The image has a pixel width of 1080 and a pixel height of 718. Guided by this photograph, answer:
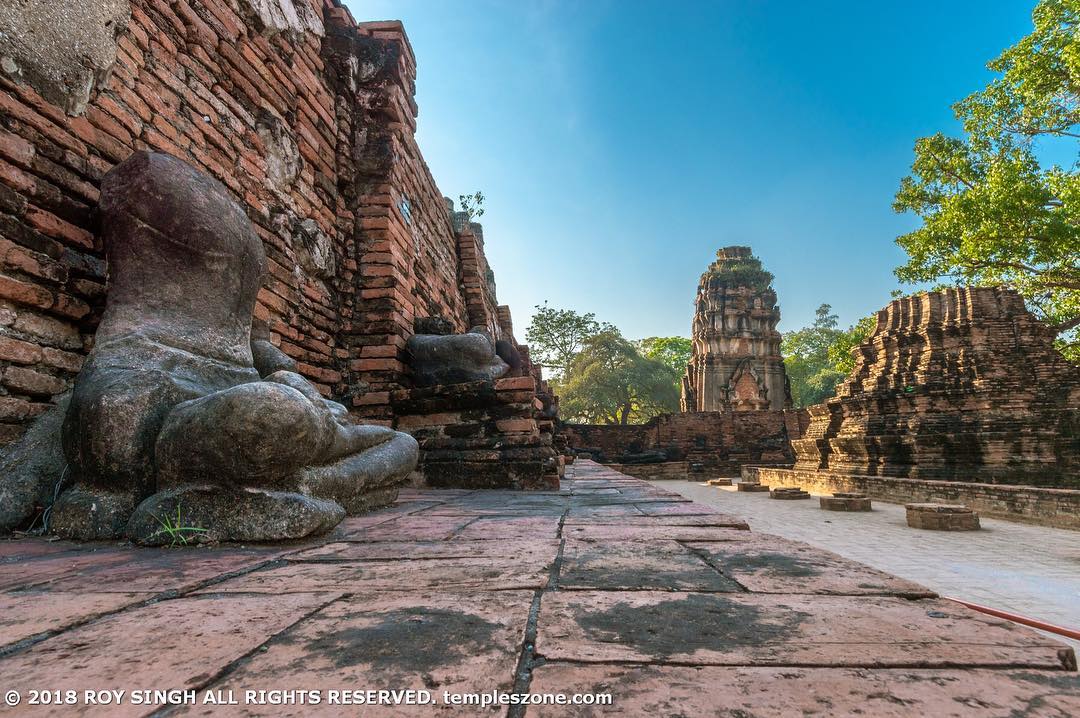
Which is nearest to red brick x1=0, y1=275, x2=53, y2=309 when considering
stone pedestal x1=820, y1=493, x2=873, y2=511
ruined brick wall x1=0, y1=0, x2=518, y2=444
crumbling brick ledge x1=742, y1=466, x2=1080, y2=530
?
ruined brick wall x1=0, y1=0, x2=518, y2=444

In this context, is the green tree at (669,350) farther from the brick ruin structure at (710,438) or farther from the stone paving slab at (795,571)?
the stone paving slab at (795,571)

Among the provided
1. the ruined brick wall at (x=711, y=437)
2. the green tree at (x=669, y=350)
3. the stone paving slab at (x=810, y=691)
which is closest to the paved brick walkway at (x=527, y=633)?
the stone paving slab at (x=810, y=691)

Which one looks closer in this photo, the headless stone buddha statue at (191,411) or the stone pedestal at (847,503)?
the headless stone buddha statue at (191,411)

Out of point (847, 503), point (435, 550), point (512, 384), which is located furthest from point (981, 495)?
point (435, 550)

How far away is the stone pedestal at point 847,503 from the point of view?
323 inches

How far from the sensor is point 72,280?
2156mm

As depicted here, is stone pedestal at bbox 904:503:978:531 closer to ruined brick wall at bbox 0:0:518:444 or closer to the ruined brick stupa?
ruined brick wall at bbox 0:0:518:444

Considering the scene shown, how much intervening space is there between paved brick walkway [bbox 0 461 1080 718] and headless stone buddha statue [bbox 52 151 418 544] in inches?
7.8

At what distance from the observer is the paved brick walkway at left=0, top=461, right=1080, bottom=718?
645 millimetres

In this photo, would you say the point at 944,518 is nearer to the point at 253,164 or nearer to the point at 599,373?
the point at 253,164

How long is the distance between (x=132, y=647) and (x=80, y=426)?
1292 millimetres

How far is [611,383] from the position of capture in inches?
984

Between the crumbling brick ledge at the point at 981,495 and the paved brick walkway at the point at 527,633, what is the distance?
7.26 m

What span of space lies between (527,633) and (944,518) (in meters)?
7.25
